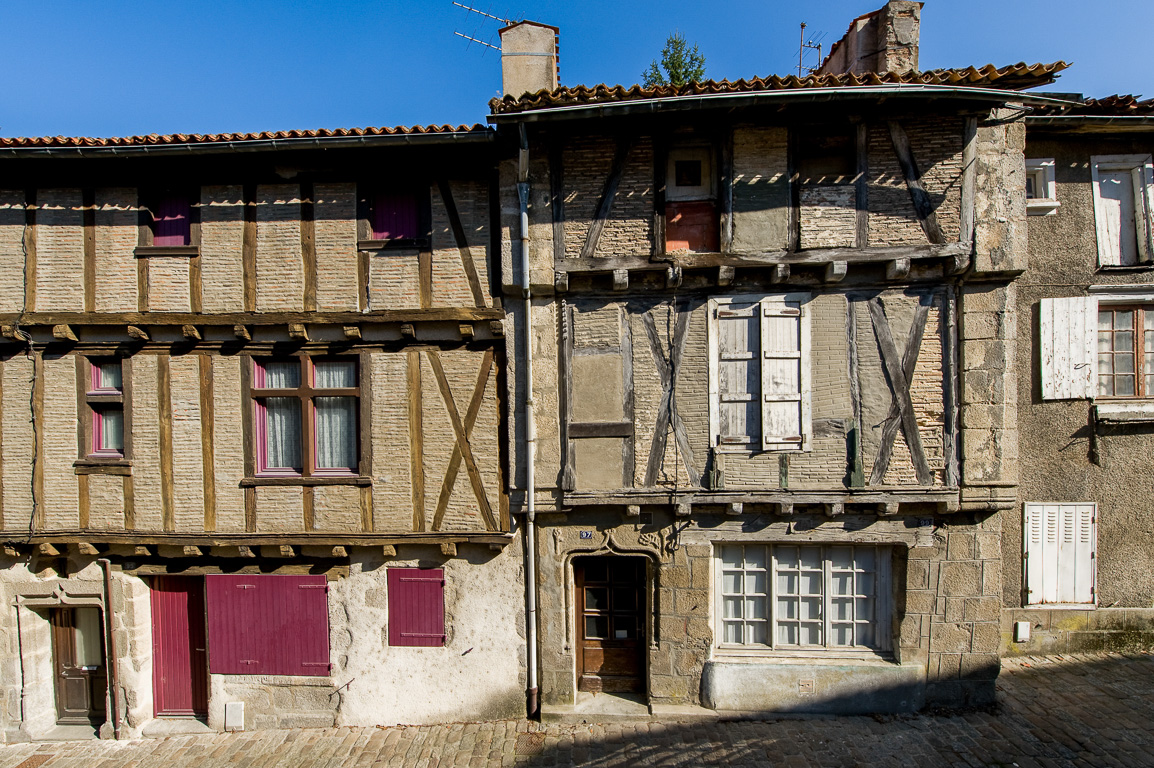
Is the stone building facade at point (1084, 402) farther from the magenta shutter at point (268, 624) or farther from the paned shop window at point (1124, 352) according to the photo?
the magenta shutter at point (268, 624)

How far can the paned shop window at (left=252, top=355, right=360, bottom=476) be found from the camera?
243 inches

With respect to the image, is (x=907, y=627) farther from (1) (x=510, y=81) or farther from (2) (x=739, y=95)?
(1) (x=510, y=81)

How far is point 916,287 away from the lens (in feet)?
19.1

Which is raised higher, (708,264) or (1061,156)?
(1061,156)

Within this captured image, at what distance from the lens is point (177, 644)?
21.5ft

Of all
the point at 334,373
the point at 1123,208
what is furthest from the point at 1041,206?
the point at 334,373

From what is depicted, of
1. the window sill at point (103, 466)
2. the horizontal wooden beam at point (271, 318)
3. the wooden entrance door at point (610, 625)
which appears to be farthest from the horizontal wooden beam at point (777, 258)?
the window sill at point (103, 466)

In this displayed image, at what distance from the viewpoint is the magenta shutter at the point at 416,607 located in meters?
6.16

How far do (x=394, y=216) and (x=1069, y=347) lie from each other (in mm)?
8915

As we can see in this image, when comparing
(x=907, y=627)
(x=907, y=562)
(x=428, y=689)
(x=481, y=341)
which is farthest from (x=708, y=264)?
(x=428, y=689)

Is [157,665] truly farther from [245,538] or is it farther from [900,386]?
[900,386]

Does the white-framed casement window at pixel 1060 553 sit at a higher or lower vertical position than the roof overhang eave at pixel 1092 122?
lower

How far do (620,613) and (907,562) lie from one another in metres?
3.42

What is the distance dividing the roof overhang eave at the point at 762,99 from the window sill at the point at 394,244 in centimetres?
161
